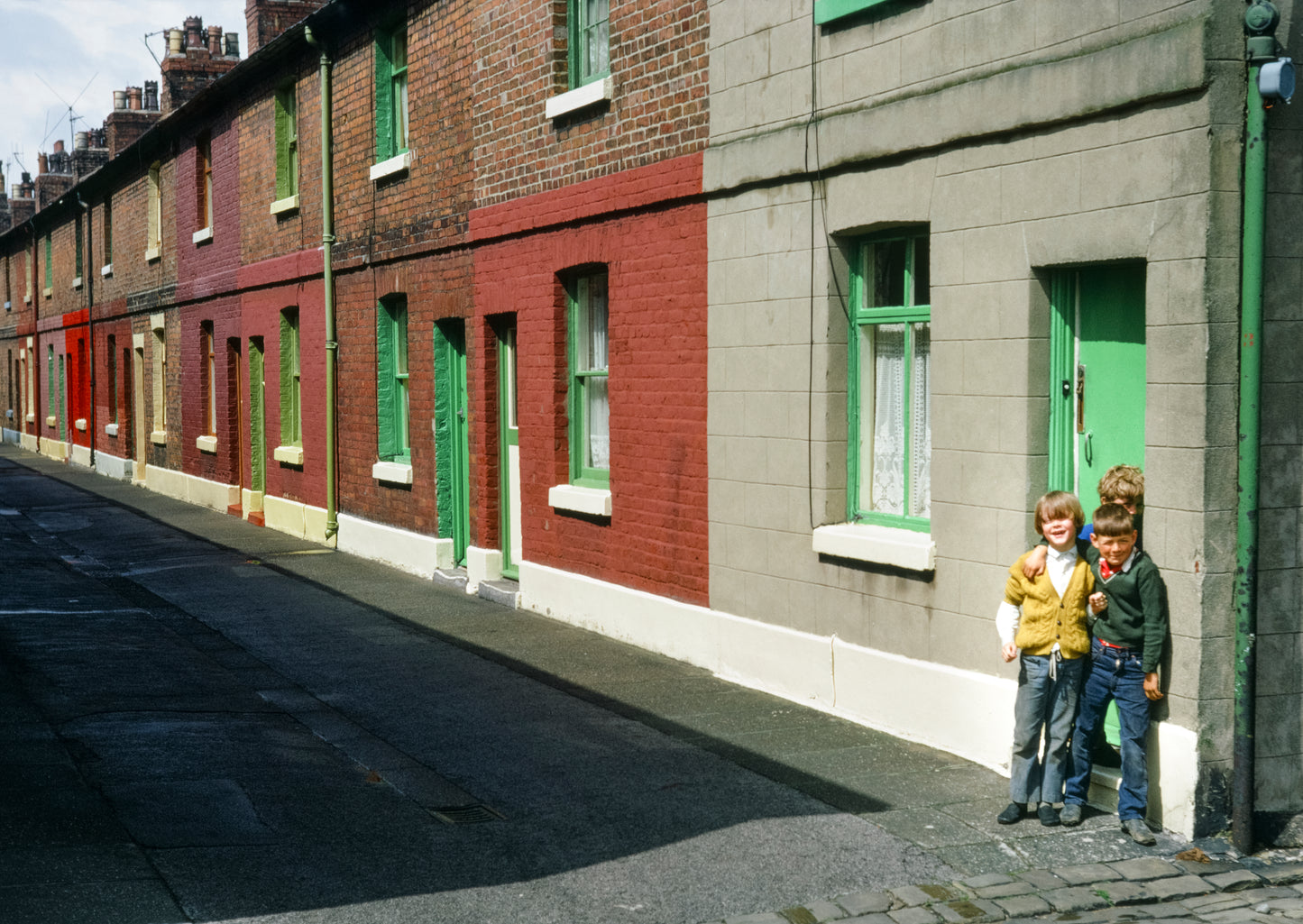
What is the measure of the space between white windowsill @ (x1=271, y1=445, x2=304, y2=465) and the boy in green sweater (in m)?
13.9

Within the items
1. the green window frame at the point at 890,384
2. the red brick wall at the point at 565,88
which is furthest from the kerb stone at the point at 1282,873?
the red brick wall at the point at 565,88

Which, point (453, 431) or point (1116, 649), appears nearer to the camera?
point (1116, 649)

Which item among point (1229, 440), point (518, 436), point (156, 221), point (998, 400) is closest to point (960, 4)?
point (998, 400)

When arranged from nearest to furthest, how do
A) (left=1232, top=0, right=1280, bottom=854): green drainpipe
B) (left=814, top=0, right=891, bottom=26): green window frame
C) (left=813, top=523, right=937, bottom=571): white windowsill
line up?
(left=1232, top=0, right=1280, bottom=854): green drainpipe < (left=813, top=523, right=937, bottom=571): white windowsill < (left=814, top=0, right=891, bottom=26): green window frame

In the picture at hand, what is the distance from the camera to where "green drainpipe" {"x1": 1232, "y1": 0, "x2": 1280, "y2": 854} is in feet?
20.2

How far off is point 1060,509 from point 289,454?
46.7ft

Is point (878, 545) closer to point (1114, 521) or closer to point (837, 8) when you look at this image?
point (1114, 521)

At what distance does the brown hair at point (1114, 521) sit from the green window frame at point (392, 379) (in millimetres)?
10796

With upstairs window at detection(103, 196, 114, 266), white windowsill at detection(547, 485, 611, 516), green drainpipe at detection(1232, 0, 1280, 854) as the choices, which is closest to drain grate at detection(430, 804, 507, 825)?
green drainpipe at detection(1232, 0, 1280, 854)

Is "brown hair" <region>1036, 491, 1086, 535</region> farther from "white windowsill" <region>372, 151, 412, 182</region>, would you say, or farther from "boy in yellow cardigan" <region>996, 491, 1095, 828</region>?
"white windowsill" <region>372, 151, 412, 182</region>

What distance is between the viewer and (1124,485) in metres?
6.70

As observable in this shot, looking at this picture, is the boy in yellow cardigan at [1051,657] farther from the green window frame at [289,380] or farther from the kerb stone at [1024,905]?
the green window frame at [289,380]

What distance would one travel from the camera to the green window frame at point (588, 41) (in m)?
11.6

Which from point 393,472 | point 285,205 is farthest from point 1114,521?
point 285,205
